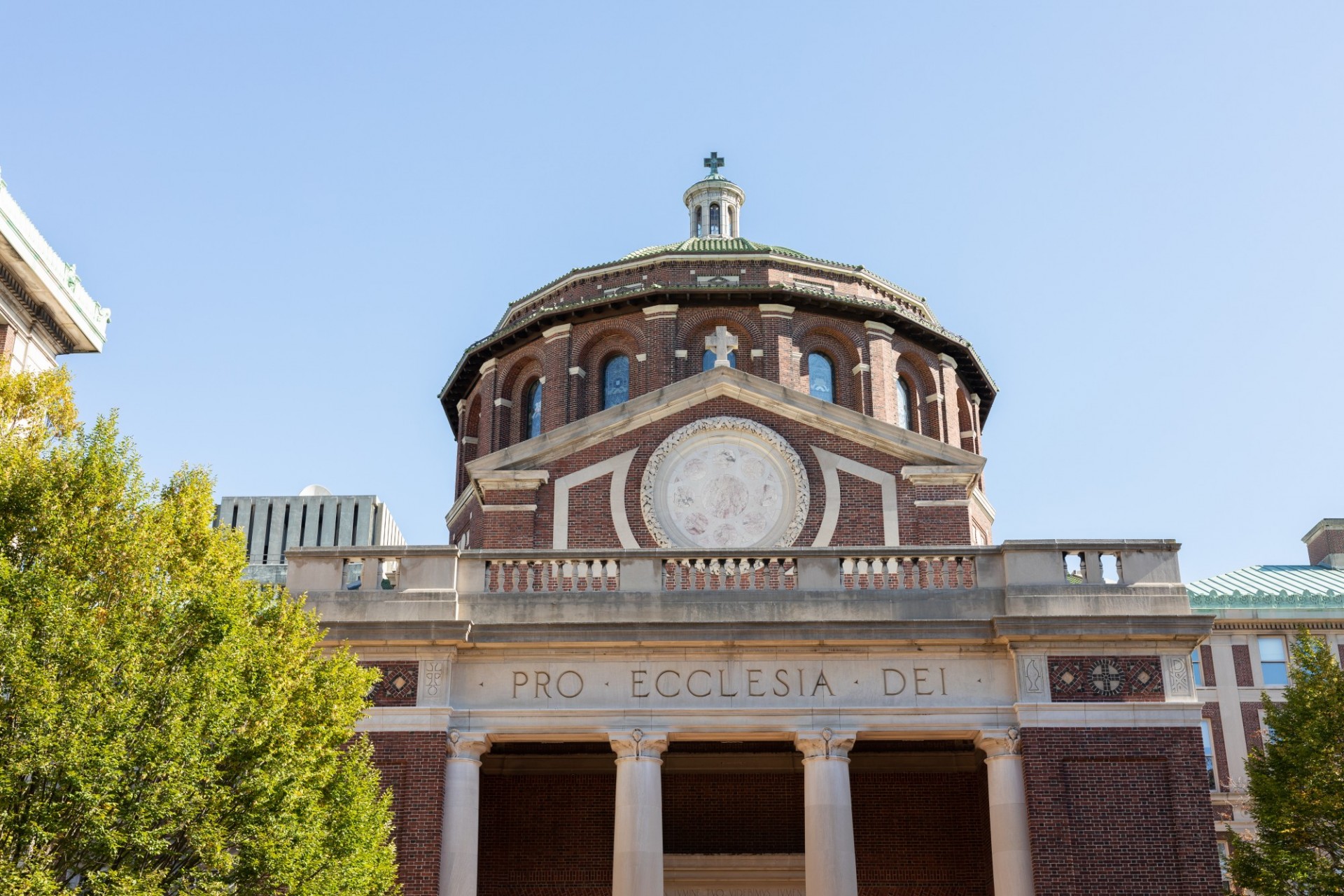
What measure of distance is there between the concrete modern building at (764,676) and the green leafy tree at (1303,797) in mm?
1801

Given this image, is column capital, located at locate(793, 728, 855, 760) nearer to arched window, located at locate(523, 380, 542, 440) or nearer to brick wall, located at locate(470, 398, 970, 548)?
brick wall, located at locate(470, 398, 970, 548)

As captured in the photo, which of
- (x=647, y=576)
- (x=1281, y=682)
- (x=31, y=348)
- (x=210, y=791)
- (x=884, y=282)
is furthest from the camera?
(x=1281, y=682)

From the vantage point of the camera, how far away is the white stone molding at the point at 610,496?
85.8 feet

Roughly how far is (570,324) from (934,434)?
9.75 m

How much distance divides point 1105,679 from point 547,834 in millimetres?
9674

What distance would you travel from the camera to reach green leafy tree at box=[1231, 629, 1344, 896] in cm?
2130

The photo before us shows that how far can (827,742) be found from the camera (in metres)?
21.4

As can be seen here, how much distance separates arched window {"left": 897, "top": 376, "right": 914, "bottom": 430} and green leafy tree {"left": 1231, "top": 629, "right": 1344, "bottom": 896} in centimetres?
1529

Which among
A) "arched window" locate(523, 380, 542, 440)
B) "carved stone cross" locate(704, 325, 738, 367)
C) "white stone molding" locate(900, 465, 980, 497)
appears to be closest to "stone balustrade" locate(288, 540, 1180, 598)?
"white stone molding" locate(900, 465, 980, 497)

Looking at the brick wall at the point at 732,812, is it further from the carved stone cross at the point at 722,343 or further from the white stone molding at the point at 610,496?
the carved stone cross at the point at 722,343

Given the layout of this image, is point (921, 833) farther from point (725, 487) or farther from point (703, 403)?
point (703, 403)

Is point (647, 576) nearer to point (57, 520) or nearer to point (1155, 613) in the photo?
point (1155, 613)

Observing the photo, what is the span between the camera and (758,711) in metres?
21.5

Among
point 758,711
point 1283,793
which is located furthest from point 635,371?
point 1283,793
